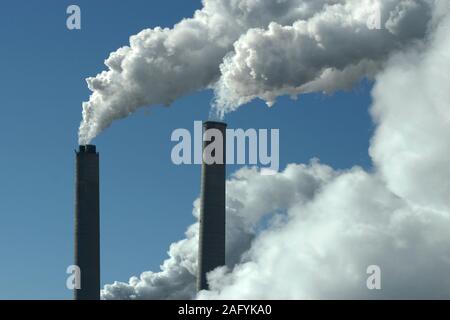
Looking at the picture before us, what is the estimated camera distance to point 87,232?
116 meters

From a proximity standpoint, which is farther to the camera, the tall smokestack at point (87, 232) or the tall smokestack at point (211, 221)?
the tall smokestack at point (87, 232)

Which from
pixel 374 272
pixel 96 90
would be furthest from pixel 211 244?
pixel 374 272

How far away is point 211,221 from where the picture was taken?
10944 cm

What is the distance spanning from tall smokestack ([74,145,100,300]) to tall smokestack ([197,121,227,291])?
43.3 feet

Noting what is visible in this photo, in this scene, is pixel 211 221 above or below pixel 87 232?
below

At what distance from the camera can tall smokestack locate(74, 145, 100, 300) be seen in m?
116

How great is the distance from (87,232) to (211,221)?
49.5 feet

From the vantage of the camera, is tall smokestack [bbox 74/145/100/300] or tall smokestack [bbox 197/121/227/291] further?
tall smokestack [bbox 74/145/100/300]

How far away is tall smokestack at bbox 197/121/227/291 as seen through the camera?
109562 mm

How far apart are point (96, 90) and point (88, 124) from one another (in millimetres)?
5806

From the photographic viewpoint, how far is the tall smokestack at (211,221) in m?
110

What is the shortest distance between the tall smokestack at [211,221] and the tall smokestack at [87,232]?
13.2 m

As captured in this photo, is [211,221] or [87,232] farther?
[87,232]
